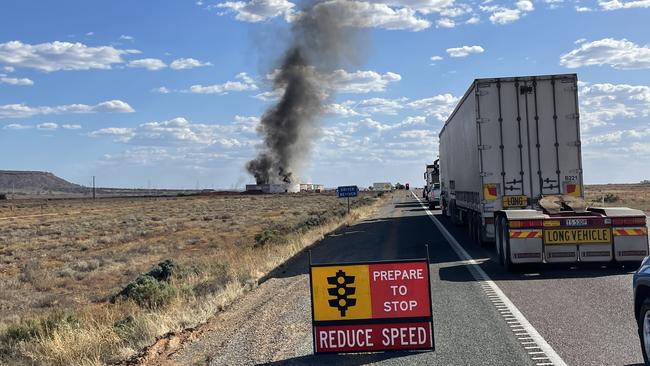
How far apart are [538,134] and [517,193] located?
1589 mm

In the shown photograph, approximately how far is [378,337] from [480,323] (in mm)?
2069

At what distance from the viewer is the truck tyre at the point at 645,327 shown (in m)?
5.55

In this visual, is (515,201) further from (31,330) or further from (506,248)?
(31,330)

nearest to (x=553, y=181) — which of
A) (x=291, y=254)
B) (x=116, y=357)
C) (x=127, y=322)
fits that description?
(x=291, y=254)

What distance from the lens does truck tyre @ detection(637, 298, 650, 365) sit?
555cm

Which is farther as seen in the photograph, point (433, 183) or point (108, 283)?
point (433, 183)

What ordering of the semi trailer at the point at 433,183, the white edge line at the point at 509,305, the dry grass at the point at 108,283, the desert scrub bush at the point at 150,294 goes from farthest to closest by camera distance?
the semi trailer at the point at 433,183
the desert scrub bush at the point at 150,294
the dry grass at the point at 108,283
the white edge line at the point at 509,305

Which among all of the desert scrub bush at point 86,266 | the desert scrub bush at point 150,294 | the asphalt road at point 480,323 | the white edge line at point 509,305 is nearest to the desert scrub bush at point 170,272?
the desert scrub bush at point 150,294

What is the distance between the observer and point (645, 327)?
18.5 ft

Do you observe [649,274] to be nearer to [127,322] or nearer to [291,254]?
[127,322]

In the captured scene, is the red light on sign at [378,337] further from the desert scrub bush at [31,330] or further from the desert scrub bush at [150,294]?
the desert scrub bush at [150,294]

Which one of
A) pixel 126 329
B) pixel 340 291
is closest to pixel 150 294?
pixel 126 329

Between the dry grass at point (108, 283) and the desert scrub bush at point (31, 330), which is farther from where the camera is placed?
the desert scrub bush at point (31, 330)

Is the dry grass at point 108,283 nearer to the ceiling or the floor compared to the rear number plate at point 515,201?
nearer to the floor
